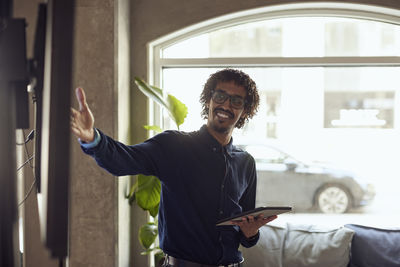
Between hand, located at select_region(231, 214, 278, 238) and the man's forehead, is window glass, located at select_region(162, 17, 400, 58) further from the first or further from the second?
hand, located at select_region(231, 214, 278, 238)

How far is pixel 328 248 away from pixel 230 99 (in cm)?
163

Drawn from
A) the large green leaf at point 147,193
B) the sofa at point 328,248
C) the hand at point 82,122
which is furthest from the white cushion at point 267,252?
the hand at point 82,122

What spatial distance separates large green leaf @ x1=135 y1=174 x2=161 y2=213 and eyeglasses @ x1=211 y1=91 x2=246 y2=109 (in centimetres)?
116

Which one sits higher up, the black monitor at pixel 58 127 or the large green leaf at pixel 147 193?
the black monitor at pixel 58 127

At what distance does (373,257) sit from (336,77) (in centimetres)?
149

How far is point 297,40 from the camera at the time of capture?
11.3 feet

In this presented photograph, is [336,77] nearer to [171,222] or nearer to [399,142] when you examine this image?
[399,142]

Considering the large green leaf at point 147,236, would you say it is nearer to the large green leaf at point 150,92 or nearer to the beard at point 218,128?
the large green leaf at point 150,92

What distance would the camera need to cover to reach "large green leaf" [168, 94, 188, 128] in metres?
2.96

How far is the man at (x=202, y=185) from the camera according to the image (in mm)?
1783

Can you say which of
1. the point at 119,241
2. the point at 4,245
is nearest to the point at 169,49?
the point at 119,241

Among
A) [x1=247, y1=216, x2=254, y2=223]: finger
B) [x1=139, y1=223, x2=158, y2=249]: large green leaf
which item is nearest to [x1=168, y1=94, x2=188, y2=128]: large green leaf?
[x1=139, y1=223, x2=158, y2=249]: large green leaf

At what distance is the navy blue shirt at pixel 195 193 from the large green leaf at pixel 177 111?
1021 millimetres

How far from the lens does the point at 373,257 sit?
2887 mm
